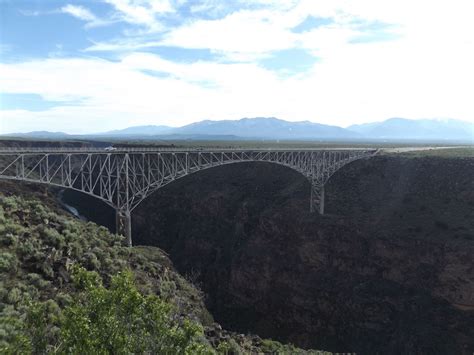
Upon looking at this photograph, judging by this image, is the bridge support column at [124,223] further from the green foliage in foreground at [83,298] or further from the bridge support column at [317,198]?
the bridge support column at [317,198]

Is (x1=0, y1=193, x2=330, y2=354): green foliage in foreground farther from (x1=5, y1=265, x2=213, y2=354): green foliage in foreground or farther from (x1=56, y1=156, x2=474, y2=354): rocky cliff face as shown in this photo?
(x1=56, y1=156, x2=474, y2=354): rocky cliff face

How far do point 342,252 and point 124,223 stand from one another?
2545 cm

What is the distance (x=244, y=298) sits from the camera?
163 ft

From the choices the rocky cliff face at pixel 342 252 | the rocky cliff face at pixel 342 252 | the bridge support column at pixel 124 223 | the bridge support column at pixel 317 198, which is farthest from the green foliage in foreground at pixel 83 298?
the bridge support column at pixel 317 198

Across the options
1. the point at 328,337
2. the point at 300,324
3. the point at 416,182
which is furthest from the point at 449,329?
the point at 416,182

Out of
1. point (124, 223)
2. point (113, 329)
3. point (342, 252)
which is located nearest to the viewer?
point (113, 329)

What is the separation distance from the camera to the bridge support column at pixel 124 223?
34469 mm

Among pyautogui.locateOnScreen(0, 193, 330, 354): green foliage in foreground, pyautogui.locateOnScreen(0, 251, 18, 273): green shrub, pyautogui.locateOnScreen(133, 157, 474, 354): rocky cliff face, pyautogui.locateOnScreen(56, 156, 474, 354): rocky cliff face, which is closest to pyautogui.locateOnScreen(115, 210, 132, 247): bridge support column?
pyautogui.locateOnScreen(0, 193, 330, 354): green foliage in foreground

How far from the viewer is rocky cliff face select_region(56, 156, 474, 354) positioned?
38250 millimetres

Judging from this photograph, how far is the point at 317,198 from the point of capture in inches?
2122

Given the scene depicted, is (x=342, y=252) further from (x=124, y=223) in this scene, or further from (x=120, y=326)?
(x=120, y=326)

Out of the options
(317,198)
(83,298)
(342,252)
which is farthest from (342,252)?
(83,298)

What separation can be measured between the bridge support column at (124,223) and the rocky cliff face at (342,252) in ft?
37.9

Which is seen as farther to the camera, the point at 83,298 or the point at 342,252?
the point at 342,252
